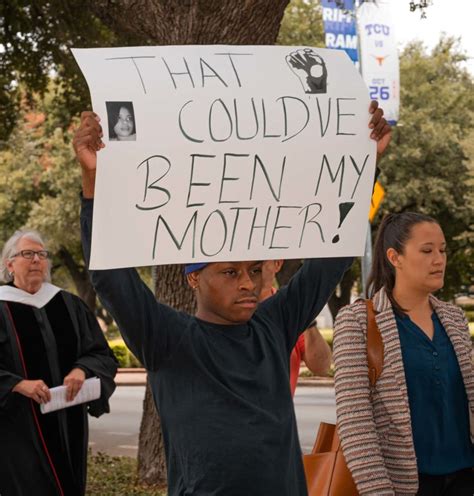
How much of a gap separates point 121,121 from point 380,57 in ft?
47.7

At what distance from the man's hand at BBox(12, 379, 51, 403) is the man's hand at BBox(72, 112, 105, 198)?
9.36 feet

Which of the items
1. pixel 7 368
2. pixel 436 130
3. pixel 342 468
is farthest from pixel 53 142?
pixel 342 468

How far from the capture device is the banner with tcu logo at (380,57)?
17078 millimetres

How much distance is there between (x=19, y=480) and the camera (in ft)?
19.5

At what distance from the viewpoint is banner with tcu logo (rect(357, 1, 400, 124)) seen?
17078 mm

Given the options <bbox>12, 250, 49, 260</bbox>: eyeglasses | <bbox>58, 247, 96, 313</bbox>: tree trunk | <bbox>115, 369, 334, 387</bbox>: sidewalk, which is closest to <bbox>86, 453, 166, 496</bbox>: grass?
<bbox>12, 250, 49, 260</bbox>: eyeglasses

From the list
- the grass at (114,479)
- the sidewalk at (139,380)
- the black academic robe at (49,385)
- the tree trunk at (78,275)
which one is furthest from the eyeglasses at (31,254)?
the tree trunk at (78,275)

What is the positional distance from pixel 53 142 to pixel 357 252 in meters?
30.7

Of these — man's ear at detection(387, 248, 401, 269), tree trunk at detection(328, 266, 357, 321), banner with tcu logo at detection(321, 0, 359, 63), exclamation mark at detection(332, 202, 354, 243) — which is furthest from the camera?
tree trunk at detection(328, 266, 357, 321)

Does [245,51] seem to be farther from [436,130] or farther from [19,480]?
[436,130]

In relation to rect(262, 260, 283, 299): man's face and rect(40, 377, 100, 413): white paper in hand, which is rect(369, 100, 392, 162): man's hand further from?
rect(40, 377, 100, 413): white paper in hand

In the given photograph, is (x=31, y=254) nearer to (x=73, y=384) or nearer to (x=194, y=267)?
(x=73, y=384)

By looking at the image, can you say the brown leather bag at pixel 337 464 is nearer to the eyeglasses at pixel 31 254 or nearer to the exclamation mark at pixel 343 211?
the exclamation mark at pixel 343 211

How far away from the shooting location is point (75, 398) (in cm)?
607
